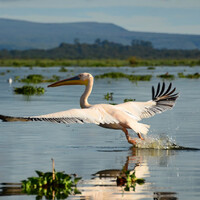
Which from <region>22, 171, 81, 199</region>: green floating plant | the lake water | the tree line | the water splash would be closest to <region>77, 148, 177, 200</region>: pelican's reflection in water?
the lake water

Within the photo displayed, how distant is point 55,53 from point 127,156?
6642 inches

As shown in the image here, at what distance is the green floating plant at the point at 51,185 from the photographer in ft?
22.0

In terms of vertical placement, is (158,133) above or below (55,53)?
below

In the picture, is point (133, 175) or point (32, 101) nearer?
point (133, 175)

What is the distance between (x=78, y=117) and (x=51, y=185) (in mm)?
1891

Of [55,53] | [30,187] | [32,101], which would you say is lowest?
[30,187]

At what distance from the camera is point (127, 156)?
9.20 m

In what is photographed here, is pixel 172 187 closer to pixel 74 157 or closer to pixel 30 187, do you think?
pixel 30 187

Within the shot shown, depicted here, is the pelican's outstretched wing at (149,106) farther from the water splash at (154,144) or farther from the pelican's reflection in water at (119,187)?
the pelican's reflection in water at (119,187)

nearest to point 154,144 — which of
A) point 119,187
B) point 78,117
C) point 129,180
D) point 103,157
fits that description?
point 103,157

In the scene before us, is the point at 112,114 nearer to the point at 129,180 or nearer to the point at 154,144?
the point at 154,144

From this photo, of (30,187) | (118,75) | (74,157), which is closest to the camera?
(30,187)

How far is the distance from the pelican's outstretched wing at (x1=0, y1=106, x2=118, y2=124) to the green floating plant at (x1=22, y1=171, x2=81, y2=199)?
54.5 inches

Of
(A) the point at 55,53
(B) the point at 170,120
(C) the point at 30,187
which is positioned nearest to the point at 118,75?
(B) the point at 170,120
